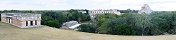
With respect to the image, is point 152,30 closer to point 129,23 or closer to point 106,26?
point 129,23

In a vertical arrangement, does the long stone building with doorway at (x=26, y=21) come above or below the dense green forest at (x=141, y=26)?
above

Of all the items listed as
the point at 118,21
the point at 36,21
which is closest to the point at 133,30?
the point at 118,21

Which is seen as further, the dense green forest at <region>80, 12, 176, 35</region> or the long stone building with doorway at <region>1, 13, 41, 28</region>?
the dense green forest at <region>80, 12, 176, 35</region>

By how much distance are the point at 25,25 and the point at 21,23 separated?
373 millimetres

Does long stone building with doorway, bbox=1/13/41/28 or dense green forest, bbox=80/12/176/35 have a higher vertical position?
long stone building with doorway, bbox=1/13/41/28

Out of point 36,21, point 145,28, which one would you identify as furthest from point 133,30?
point 36,21

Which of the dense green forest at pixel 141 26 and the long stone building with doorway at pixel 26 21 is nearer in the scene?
the long stone building with doorway at pixel 26 21

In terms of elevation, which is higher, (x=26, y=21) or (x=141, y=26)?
(x=26, y=21)

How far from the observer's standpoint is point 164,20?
28578 mm

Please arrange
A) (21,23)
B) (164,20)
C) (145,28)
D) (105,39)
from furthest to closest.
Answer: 1. (164,20)
2. (145,28)
3. (21,23)
4. (105,39)

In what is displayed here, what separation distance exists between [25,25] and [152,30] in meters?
11.3

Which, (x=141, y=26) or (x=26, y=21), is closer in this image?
(x=26, y=21)

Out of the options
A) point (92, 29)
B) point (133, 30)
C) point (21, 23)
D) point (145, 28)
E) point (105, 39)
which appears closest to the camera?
point (105, 39)

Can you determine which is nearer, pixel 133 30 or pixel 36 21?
pixel 36 21
